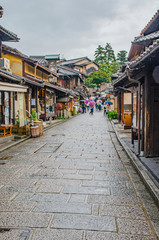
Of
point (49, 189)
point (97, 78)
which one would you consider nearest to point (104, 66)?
point (97, 78)

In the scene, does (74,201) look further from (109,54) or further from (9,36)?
(109,54)

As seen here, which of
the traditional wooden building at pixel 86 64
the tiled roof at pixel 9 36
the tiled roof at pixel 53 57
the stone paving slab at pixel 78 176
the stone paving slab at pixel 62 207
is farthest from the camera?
the traditional wooden building at pixel 86 64

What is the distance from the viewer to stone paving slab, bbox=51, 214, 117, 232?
3781 mm

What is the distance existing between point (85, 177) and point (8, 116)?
34.7 feet

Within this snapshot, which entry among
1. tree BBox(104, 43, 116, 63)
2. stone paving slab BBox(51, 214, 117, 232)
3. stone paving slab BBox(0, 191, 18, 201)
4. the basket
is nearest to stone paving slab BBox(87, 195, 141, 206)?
stone paving slab BBox(51, 214, 117, 232)

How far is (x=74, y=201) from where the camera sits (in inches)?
190

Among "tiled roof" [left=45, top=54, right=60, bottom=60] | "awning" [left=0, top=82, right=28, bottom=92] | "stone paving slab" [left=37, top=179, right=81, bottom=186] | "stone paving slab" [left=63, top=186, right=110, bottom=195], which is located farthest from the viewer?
"tiled roof" [left=45, top=54, right=60, bottom=60]

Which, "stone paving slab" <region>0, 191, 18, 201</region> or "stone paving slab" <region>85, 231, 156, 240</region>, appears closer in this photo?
"stone paving slab" <region>85, 231, 156, 240</region>

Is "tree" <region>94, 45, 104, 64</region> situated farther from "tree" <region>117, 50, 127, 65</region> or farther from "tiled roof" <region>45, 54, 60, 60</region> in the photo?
"tiled roof" <region>45, 54, 60, 60</region>

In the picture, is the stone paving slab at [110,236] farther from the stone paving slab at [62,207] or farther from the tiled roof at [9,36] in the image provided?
the tiled roof at [9,36]

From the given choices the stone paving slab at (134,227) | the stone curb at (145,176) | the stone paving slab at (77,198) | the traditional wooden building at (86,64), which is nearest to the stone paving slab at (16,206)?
the stone paving slab at (77,198)

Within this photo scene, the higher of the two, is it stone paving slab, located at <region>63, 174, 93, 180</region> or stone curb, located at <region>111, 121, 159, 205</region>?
stone curb, located at <region>111, 121, 159, 205</region>

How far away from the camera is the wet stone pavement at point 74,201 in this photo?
3.69 metres

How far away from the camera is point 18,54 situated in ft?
57.1
